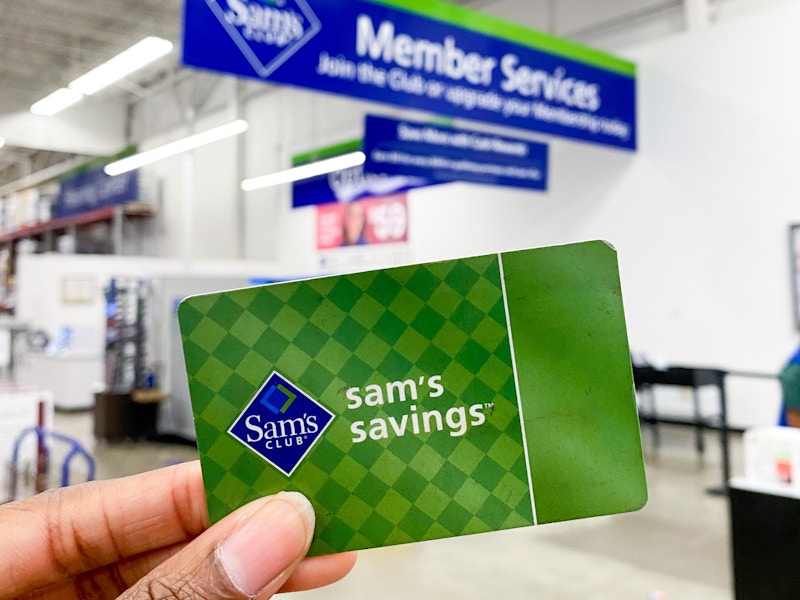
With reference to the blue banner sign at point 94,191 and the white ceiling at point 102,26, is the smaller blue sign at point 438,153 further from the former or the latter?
the blue banner sign at point 94,191

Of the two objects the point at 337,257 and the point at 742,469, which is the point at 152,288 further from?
the point at 742,469

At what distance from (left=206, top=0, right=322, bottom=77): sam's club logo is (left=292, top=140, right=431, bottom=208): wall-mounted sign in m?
6.52

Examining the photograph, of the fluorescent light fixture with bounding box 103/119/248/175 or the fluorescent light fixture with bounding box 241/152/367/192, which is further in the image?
the fluorescent light fixture with bounding box 241/152/367/192

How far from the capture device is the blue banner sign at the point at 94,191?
12.6m

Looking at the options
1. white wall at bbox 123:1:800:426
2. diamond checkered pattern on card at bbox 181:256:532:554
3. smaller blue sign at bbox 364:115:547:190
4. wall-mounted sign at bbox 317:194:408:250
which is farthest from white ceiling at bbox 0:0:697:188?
diamond checkered pattern on card at bbox 181:256:532:554

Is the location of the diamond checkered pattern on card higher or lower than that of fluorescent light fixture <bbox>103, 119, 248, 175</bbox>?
lower

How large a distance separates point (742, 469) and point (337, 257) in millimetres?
8225

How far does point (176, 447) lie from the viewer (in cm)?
718

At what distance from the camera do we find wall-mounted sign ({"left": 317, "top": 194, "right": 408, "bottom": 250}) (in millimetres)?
11347

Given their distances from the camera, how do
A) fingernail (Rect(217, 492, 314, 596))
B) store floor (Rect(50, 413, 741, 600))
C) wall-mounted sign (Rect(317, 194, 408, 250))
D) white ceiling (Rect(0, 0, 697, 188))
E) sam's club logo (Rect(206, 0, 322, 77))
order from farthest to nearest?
wall-mounted sign (Rect(317, 194, 408, 250))
white ceiling (Rect(0, 0, 697, 188))
sam's club logo (Rect(206, 0, 322, 77))
store floor (Rect(50, 413, 741, 600))
fingernail (Rect(217, 492, 314, 596))

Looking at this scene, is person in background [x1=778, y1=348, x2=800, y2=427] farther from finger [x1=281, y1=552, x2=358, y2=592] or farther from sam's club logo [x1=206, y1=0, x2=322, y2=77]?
sam's club logo [x1=206, y1=0, x2=322, y2=77]

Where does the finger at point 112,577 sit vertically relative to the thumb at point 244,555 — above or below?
below

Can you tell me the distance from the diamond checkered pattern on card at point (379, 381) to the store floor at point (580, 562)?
9.32 ft

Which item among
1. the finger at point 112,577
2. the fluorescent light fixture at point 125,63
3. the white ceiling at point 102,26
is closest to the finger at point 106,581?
the finger at point 112,577
